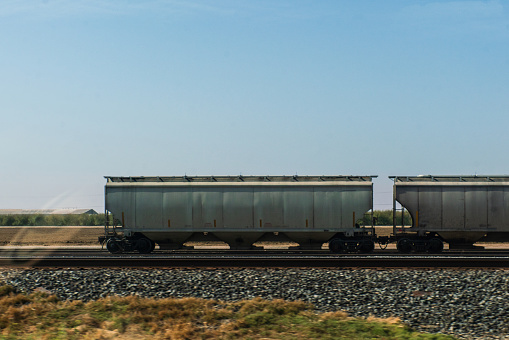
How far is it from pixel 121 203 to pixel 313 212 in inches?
364

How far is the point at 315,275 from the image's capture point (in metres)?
14.7

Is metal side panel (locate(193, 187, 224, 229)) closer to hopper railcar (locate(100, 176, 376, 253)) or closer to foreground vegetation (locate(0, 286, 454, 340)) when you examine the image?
hopper railcar (locate(100, 176, 376, 253))

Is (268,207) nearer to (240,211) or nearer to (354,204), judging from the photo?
(240,211)

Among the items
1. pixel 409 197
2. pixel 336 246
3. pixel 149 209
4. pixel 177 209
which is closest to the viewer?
pixel 336 246

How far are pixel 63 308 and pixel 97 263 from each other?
20.0ft

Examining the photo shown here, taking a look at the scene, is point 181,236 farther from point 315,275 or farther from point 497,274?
point 497,274

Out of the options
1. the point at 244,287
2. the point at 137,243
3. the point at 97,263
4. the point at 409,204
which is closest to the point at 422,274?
the point at 244,287

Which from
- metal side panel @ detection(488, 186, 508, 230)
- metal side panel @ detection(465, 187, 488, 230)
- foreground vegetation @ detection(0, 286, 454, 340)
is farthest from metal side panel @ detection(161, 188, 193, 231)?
metal side panel @ detection(488, 186, 508, 230)

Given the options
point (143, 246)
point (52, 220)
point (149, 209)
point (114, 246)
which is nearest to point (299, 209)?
point (149, 209)

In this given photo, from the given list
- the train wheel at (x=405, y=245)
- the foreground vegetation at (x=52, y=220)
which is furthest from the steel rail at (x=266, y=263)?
the foreground vegetation at (x=52, y=220)

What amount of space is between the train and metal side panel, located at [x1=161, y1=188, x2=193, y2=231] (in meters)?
0.05

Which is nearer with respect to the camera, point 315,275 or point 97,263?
point 315,275

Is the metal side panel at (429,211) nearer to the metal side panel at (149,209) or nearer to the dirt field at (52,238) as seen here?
the metal side panel at (149,209)

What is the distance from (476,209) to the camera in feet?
76.5
